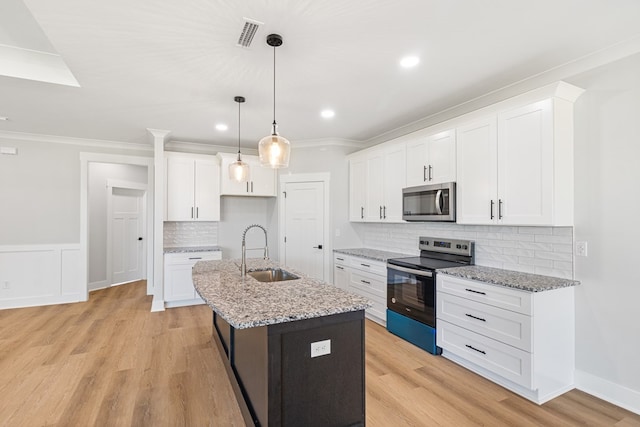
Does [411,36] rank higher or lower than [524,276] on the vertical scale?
higher

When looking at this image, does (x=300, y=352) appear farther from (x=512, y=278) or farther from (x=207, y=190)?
(x=207, y=190)

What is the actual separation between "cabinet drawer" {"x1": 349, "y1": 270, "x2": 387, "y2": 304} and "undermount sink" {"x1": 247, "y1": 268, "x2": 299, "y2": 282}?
149 centimetres

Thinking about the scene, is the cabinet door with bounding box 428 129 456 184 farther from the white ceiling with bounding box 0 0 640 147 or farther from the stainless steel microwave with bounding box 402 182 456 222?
the white ceiling with bounding box 0 0 640 147

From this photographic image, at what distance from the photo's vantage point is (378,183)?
14.1 ft

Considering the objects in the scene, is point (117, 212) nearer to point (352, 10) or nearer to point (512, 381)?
point (352, 10)

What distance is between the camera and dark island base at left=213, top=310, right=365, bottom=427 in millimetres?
1615

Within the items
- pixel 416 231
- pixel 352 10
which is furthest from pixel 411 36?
pixel 416 231

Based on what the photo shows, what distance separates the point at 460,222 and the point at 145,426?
10.1 feet

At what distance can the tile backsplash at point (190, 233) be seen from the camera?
5098 mm

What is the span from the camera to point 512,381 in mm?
2402

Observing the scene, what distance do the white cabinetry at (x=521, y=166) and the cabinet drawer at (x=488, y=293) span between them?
590mm

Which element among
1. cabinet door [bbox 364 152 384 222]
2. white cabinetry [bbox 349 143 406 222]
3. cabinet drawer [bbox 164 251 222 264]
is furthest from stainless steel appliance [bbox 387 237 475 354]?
cabinet drawer [bbox 164 251 222 264]

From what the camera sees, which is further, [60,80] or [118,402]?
[60,80]

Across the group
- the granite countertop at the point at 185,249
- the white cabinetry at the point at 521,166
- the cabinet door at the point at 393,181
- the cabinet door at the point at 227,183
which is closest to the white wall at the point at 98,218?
the granite countertop at the point at 185,249
